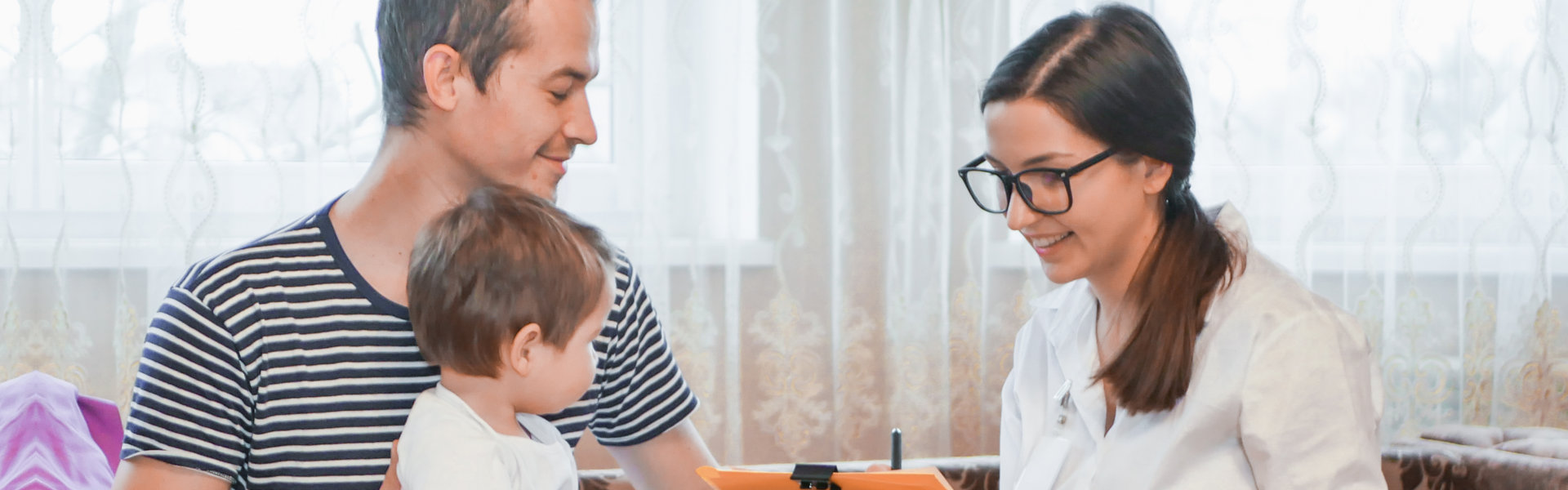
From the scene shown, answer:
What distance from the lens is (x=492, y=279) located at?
48.3 inches

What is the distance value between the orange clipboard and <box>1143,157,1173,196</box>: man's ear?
1.55ft

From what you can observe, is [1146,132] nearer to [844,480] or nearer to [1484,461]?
[844,480]

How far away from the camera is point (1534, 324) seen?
2873 mm

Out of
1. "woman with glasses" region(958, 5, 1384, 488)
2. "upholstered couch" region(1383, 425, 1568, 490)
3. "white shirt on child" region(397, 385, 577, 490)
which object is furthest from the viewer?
"upholstered couch" region(1383, 425, 1568, 490)

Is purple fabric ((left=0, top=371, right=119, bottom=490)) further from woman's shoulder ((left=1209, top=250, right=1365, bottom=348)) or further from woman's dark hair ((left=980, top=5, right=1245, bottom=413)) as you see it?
woman's shoulder ((left=1209, top=250, right=1365, bottom=348))

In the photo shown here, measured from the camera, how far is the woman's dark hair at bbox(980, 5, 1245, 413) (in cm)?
150

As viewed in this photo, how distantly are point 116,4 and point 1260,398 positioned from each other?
2155mm

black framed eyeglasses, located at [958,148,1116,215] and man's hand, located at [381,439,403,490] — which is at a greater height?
black framed eyeglasses, located at [958,148,1116,215]

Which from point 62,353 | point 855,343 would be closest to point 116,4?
point 62,353

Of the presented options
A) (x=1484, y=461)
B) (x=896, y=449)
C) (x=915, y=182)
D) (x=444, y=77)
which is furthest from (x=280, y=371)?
(x=1484, y=461)

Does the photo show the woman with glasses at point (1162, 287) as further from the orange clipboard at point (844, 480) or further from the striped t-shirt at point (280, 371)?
the striped t-shirt at point (280, 371)

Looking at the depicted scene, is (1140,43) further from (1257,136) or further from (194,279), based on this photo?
(1257,136)

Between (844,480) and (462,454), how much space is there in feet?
1.41

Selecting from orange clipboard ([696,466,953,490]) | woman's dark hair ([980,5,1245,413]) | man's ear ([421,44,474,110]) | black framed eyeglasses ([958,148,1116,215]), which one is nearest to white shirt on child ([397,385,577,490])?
orange clipboard ([696,466,953,490])
